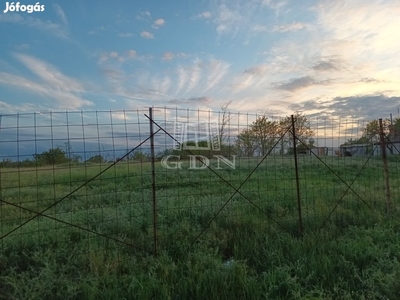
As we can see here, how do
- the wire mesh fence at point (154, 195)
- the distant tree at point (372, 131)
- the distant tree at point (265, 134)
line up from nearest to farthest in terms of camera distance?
the wire mesh fence at point (154, 195) → the distant tree at point (265, 134) → the distant tree at point (372, 131)

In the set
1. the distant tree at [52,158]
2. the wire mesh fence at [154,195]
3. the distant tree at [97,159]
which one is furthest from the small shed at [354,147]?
the distant tree at [52,158]

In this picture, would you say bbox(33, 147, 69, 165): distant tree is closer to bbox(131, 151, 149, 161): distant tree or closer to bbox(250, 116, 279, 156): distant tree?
bbox(131, 151, 149, 161): distant tree

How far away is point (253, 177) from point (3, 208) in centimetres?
731

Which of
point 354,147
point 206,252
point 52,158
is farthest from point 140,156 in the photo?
point 354,147

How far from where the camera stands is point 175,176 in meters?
10.4

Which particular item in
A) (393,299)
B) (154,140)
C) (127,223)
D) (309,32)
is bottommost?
(393,299)

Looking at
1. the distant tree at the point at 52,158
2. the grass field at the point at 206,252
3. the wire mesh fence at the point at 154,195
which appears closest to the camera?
the grass field at the point at 206,252

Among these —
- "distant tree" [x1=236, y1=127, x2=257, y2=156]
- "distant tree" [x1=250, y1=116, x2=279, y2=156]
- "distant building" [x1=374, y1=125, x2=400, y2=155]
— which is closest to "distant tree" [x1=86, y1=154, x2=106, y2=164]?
"distant tree" [x1=236, y1=127, x2=257, y2=156]

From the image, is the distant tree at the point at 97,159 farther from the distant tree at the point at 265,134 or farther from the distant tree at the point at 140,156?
the distant tree at the point at 265,134

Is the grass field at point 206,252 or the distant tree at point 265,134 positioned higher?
the distant tree at point 265,134

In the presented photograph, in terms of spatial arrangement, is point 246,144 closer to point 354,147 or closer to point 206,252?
point 206,252

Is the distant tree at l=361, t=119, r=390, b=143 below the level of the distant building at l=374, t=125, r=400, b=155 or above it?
above

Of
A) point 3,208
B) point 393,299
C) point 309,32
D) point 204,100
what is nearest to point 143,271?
point 393,299

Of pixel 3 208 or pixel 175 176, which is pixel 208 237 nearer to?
pixel 3 208
